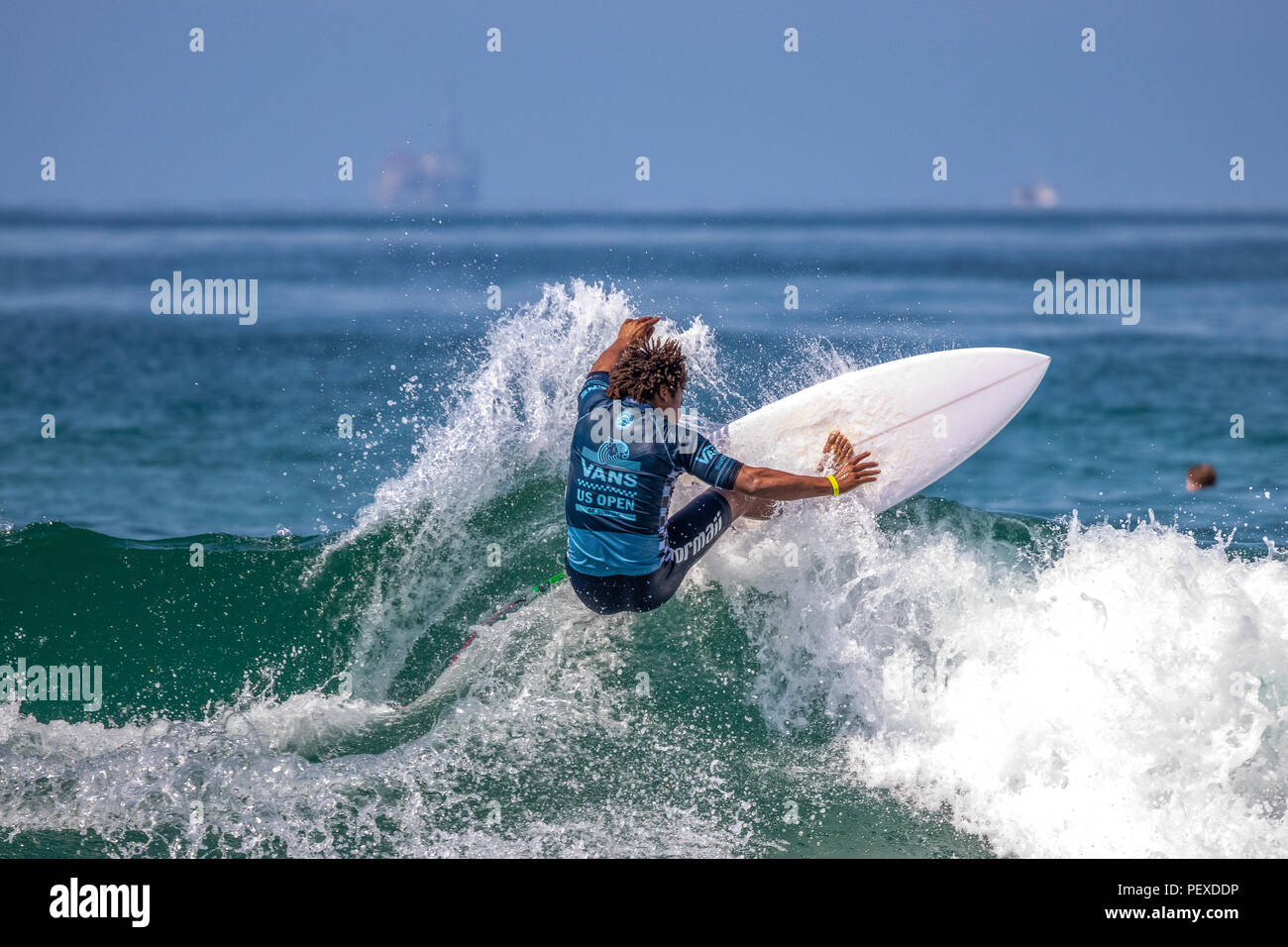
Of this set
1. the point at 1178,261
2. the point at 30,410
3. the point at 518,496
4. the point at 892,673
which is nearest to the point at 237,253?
the point at 30,410

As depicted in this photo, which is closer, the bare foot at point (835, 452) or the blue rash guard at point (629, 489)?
the blue rash guard at point (629, 489)

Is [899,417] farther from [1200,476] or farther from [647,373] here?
[1200,476]

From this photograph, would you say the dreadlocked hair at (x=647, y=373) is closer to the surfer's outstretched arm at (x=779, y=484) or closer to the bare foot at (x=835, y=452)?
the surfer's outstretched arm at (x=779, y=484)

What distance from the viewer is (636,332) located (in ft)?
19.4

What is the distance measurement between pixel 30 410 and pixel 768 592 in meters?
16.2

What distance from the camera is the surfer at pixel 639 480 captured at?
513cm

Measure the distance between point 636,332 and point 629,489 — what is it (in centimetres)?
112

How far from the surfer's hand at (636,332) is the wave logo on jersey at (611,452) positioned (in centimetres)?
82

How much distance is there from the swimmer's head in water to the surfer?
8.69m

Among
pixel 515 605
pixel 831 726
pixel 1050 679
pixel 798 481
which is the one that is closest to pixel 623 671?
pixel 515 605

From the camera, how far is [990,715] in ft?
16.8

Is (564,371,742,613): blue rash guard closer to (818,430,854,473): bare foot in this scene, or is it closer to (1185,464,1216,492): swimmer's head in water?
(818,430,854,473): bare foot

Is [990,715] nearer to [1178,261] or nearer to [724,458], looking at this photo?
[724,458]

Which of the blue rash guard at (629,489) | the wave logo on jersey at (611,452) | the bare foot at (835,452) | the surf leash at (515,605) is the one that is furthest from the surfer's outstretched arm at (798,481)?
the surf leash at (515,605)
